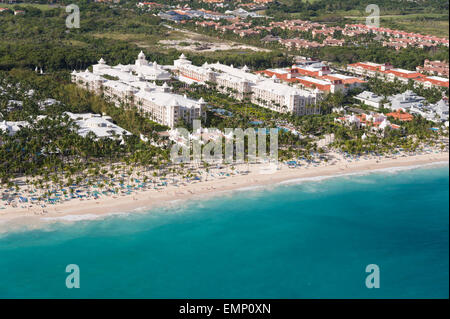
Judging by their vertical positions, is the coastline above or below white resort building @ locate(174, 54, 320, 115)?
below

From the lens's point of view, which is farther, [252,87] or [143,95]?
[252,87]

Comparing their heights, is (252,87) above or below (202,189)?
above

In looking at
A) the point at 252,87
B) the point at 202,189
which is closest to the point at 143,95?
the point at 252,87

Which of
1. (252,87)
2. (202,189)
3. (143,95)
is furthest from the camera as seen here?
(252,87)

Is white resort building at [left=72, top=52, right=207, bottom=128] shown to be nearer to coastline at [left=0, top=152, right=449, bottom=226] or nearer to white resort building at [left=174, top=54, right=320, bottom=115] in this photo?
white resort building at [left=174, top=54, right=320, bottom=115]

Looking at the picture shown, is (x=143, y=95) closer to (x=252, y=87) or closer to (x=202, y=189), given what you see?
(x=252, y=87)

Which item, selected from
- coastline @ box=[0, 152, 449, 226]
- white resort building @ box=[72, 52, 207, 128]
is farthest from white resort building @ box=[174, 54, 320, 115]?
coastline @ box=[0, 152, 449, 226]

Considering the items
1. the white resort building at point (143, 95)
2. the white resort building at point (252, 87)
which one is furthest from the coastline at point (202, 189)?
the white resort building at point (252, 87)

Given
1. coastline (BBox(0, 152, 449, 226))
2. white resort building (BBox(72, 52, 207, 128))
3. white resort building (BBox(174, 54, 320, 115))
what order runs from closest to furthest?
1. coastline (BBox(0, 152, 449, 226))
2. white resort building (BBox(72, 52, 207, 128))
3. white resort building (BBox(174, 54, 320, 115))
